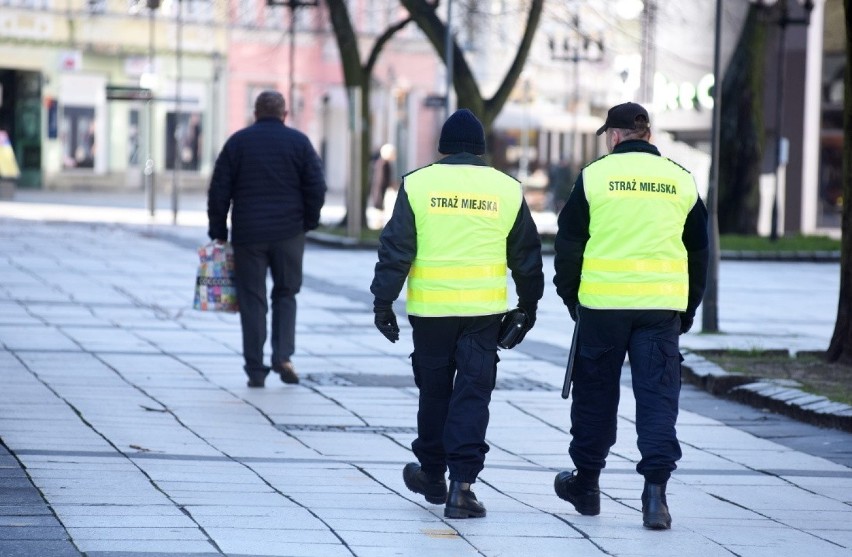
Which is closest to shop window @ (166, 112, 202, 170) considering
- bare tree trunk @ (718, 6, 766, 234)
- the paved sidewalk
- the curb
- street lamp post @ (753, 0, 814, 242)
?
street lamp post @ (753, 0, 814, 242)

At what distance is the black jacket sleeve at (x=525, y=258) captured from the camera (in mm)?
7473

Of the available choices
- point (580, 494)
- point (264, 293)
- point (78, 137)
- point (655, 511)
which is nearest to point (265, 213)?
point (264, 293)

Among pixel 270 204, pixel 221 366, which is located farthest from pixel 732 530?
pixel 221 366

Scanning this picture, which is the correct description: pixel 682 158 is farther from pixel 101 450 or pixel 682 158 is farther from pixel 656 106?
pixel 101 450

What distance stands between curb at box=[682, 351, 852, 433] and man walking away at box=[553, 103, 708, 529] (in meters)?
3.29

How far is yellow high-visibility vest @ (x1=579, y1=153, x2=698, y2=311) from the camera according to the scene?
24.0ft

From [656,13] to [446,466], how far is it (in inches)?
963

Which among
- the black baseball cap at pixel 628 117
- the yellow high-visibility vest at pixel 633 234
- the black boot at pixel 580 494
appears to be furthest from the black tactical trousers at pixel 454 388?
the black baseball cap at pixel 628 117

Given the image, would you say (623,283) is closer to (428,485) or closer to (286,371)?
(428,485)

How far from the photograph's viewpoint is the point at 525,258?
7.51 metres

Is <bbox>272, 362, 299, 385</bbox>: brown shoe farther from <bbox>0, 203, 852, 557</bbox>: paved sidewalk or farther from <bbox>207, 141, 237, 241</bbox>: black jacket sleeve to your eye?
<bbox>207, 141, 237, 241</bbox>: black jacket sleeve

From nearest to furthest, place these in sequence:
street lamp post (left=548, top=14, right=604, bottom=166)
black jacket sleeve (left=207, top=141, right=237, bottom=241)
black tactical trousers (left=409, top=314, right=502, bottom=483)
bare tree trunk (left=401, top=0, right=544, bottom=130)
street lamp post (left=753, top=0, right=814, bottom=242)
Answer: black tactical trousers (left=409, top=314, right=502, bottom=483)
black jacket sleeve (left=207, top=141, right=237, bottom=241)
bare tree trunk (left=401, top=0, right=544, bottom=130)
street lamp post (left=548, top=14, right=604, bottom=166)
street lamp post (left=753, top=0, right=814, bottom=242)

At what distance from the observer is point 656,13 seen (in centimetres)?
3114

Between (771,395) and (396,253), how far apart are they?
181 inches
